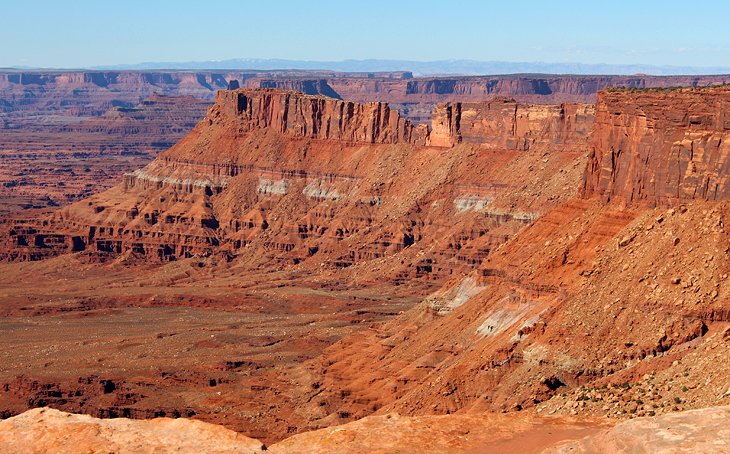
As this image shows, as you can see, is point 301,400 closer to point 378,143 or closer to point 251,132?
point 378,143

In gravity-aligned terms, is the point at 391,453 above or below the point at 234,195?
above

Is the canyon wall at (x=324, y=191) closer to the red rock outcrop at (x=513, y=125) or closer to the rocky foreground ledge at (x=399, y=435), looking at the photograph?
the red rock outcrop at (x=513, y=125)

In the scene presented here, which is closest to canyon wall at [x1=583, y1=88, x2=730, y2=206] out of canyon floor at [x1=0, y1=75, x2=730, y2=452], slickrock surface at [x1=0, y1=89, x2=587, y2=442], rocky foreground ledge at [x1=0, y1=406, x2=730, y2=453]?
canyon floor at [x1=0, y1=75, x2=730, y2=452]

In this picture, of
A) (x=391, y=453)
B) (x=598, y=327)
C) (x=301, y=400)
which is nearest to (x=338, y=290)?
(x=301, y=400)

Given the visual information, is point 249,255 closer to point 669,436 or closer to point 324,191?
point 324,191

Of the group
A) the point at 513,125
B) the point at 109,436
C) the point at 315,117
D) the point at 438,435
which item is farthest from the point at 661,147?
the point at 315,117

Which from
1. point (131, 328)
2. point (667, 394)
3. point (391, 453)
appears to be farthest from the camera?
point (131, 328)
